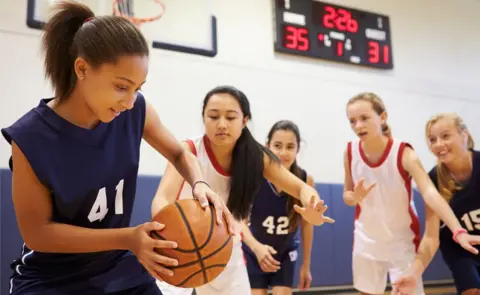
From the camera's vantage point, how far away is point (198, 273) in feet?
4.79

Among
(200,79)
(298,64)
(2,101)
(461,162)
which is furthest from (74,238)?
(298,64)

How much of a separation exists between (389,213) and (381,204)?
8 cm

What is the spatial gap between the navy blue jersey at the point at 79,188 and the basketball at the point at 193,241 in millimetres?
189

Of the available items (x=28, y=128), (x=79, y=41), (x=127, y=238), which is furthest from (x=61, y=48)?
(x=127, y=238)

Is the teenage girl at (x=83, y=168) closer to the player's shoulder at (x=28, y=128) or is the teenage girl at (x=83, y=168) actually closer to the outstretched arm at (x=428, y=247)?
the player's shoulder at (x=28, y=128)

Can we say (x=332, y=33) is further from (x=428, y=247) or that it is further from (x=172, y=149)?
(x=172, y=149)

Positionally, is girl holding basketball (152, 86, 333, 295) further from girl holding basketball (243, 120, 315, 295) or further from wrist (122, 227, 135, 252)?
wrist (122, 227, 135, 252)

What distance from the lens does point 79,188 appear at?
1.44 metres

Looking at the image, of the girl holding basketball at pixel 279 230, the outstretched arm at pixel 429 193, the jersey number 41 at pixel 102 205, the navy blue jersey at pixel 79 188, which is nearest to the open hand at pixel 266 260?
the girl holding basketball at pixel 279 230

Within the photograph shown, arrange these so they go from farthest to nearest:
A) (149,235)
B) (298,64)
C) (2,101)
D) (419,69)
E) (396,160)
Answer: (419,69) < (298,64) < (2,101) < (396,160) < (149,235)

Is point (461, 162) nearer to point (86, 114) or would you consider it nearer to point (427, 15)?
point (86, 114)

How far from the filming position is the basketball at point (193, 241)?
139cm

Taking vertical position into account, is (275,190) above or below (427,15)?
below

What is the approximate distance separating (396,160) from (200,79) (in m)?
2.38
